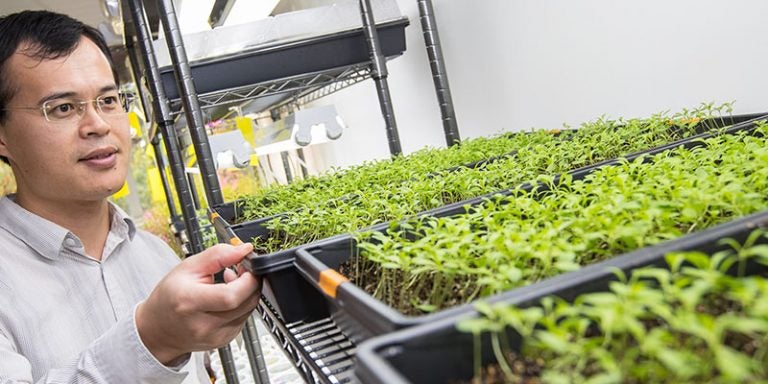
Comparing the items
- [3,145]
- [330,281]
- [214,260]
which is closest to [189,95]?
[3,145]

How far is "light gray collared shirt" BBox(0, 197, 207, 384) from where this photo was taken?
918 millimetres

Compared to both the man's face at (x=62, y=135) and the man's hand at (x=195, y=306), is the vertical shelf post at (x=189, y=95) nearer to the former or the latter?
the man's face at (x=62, y=135)

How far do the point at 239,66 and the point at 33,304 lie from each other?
5.09 feet

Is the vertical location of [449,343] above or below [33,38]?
below

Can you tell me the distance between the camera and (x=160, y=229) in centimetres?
706

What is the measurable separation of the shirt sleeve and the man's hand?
0.06ft

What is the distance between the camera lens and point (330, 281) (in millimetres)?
664

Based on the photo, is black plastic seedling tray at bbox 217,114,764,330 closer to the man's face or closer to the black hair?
the man's face

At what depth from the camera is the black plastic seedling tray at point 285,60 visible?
2441 mm

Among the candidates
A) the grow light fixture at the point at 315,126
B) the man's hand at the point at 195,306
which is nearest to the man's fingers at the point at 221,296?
the man's hand at the point at 195,306

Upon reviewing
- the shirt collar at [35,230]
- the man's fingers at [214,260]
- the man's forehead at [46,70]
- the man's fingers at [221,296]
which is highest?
the man's forehead at [46,70]

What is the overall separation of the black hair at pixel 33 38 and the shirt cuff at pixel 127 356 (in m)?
0.50

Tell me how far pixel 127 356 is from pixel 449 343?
65cm

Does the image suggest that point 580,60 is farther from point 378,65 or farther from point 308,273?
point 308,273
